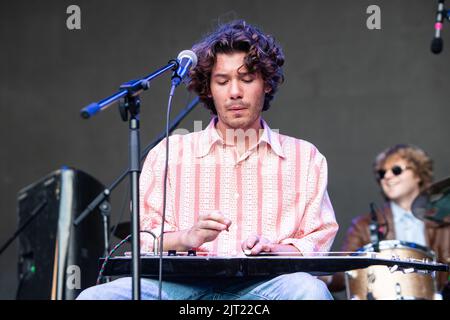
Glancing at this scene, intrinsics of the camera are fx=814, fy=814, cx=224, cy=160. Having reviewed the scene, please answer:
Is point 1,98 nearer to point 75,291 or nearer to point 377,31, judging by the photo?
→ point 75,291

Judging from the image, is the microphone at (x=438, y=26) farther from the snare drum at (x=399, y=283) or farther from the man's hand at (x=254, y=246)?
the man's hand at (x=254, y=246)

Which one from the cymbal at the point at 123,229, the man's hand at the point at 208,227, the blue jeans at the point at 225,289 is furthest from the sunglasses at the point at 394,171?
the man's hand at the point at 208,227

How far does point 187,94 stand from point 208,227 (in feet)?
11.0

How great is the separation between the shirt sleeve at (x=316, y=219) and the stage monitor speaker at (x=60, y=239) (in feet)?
5.18

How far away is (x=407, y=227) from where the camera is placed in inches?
223

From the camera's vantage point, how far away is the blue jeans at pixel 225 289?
2520 millimetres

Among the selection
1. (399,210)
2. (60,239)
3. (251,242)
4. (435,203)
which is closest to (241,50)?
(251,242)

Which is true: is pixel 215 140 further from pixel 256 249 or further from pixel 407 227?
pixel 407 227

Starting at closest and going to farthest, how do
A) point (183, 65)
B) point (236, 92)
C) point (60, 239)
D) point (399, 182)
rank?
point (183, 65) → point (236, 92) → point (60, 239) → point (399, 182)

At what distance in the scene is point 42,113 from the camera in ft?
19.3

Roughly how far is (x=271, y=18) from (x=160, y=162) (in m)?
2.87

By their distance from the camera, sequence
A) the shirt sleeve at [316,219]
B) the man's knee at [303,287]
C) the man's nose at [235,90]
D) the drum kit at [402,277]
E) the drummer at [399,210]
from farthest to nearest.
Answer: the drummer at [399,210] < the drum kit at [402,277] < the man's nose at [235,90] < the shirt sleeve at [316,219] < the man's knee at [303,287]
